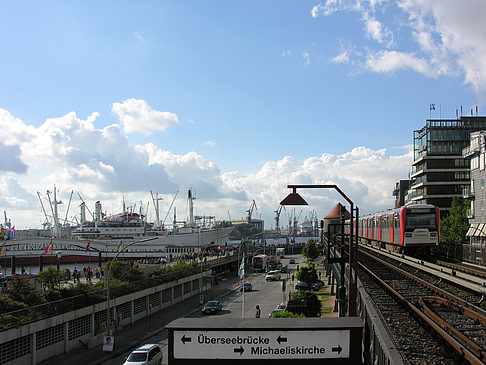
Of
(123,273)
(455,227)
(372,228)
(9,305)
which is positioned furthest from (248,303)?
(455,227)

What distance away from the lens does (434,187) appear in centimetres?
7275

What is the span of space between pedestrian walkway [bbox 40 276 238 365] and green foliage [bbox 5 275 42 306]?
144 inches

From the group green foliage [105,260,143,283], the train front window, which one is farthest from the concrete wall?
the train front window

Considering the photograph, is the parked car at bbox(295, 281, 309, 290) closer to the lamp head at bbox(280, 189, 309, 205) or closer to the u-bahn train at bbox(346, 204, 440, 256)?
the u-bahn train at bbox(346, 204, 440, 256)

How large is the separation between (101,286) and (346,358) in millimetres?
28005

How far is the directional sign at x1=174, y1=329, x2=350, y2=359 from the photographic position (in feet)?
26.3

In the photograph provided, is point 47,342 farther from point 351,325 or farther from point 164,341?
point 351,325

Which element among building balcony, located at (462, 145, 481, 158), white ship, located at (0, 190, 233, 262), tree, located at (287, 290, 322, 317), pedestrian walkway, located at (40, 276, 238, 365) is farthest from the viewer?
white ship, located at (0, 190, 233, 262)

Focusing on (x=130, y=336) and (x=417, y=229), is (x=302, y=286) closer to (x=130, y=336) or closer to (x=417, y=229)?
(x=417, y=229)

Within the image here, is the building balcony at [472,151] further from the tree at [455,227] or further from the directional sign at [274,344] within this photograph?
the directional sign at [274,344]

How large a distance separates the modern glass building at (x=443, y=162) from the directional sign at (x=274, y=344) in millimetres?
70890

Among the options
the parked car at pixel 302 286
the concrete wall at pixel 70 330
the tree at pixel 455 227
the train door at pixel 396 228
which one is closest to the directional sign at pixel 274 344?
the concrete wall at pixel 70 330

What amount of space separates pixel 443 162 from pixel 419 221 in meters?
45.8

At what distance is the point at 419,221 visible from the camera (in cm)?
3291
